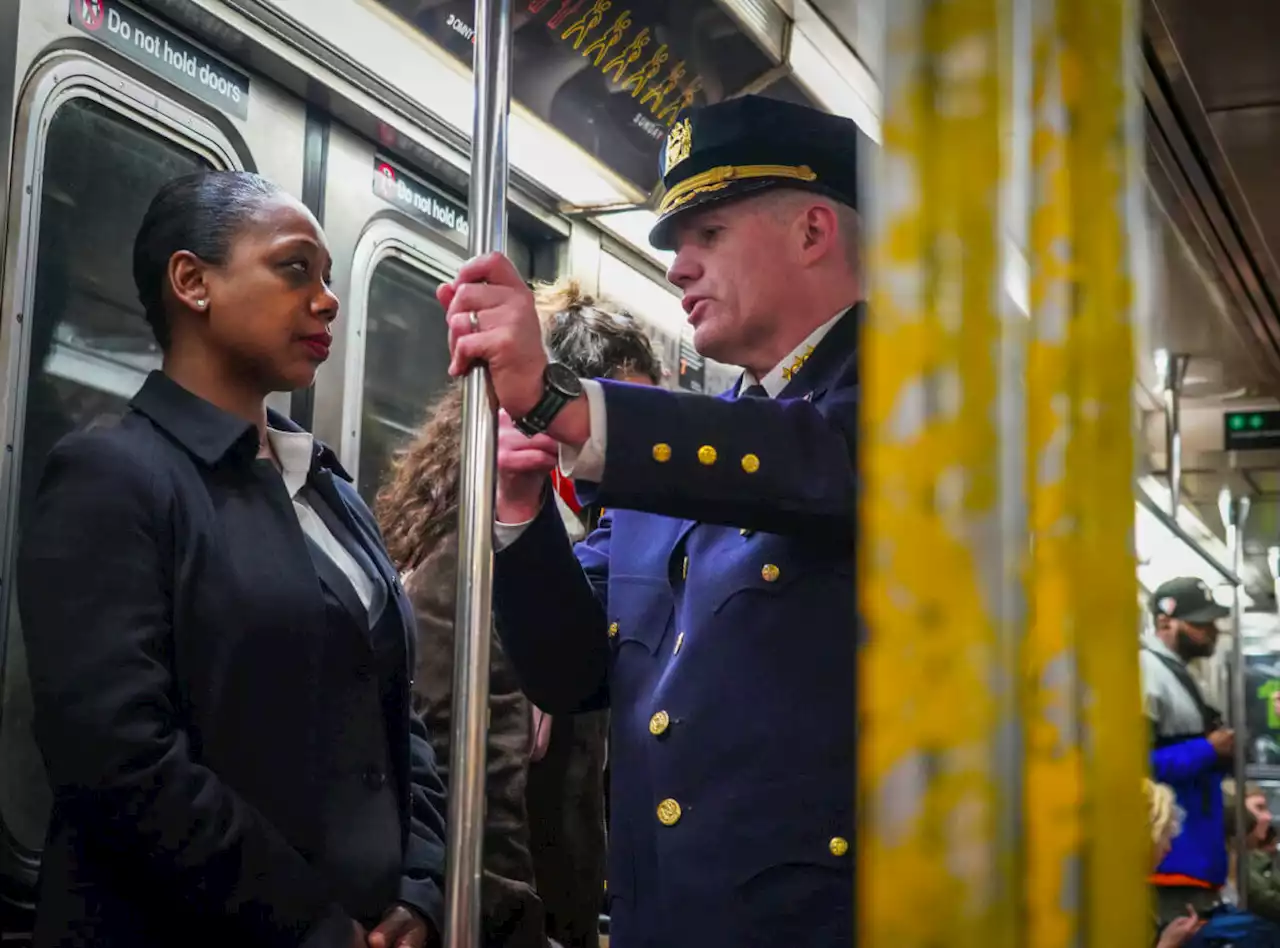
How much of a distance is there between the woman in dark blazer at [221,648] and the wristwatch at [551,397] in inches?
20.0

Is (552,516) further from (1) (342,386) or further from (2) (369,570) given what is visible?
(1) (342,386)

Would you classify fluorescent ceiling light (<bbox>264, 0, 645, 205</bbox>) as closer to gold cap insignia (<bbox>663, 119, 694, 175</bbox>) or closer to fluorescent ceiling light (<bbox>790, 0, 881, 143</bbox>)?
fluorescent ceiling light (<bbox>790, 0, 881, 143</bbox>)

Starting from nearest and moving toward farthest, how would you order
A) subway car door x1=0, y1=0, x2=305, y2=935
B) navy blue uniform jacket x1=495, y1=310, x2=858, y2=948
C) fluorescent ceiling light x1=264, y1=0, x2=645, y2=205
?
1. navy blue uniform jacket x1=495, y1=310, x2=858, y2=948
2. subway car door x1=0, y1=0, x2=305, y2=935
3. fluorescent ceiling light x1=264, y1=0, x2=645, y2=205

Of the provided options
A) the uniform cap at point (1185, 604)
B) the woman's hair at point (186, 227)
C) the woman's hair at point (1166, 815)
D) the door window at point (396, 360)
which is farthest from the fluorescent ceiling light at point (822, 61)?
the uniform cap at point (1185, 604)

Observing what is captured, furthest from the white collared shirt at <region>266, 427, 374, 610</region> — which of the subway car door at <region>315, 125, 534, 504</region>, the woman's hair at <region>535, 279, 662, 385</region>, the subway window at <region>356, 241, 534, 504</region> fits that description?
the subway window at <region>356, 241, 534, 504</region>

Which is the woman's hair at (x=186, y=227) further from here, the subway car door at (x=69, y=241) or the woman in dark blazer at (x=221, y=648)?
the subway car door at (x=69, y=241)

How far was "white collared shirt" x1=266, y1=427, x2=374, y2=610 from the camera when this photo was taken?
1.91 metres

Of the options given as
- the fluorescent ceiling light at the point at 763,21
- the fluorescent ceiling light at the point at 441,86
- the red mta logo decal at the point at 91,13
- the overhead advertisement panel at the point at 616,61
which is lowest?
the red mta logo decal at the point at 91,13

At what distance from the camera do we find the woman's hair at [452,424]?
101 inches

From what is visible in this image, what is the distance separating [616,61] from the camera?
130 inches

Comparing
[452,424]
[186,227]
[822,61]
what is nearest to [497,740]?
[452,424]

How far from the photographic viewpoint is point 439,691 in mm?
2371

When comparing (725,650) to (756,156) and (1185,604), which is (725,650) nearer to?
(756,156)

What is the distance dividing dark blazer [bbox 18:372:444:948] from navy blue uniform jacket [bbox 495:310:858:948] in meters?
0.24
